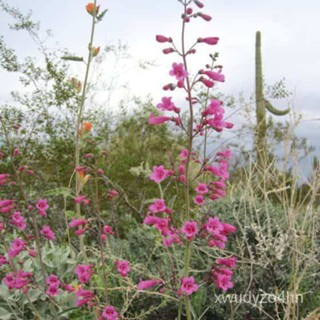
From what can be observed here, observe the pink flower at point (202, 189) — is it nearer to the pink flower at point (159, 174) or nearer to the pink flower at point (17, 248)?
the pink flower at point (159, 174)

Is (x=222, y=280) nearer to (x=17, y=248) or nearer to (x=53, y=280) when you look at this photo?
(x=53, y=280)

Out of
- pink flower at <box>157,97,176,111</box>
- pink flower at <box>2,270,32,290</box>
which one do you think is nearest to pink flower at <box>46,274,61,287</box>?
pink flower at <box>2,270,32,290</box>

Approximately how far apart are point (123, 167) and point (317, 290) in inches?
145

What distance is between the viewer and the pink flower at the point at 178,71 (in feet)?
6.85

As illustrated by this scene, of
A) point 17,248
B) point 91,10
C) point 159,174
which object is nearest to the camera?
point 159,174

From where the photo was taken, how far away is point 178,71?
6.89 ft

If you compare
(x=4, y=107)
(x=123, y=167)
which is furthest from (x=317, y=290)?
(x=4, y=107)

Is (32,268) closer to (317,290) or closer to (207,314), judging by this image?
(207,314)

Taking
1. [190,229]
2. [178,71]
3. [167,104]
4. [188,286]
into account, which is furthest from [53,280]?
[178,71]

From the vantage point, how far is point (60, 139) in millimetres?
6465

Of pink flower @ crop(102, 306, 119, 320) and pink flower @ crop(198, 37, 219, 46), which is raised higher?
pink flower @ crop(198, 37, 219, 46)

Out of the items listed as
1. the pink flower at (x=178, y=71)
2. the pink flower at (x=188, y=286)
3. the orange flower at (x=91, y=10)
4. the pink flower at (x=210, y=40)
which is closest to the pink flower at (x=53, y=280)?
the pink flower at (x=188, y=286)

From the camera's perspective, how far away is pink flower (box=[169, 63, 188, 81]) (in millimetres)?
2088

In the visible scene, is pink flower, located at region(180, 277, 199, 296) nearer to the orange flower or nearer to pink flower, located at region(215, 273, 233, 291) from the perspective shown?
pink flower, located at region(215, 273, 233, 291)
